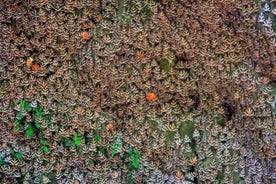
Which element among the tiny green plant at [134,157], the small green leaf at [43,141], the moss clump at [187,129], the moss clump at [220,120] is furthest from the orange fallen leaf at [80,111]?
the moss clump at [220,120]

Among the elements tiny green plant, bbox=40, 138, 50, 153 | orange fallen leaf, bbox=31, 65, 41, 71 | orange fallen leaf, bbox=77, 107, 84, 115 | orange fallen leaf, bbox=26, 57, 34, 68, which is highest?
orange fallen leaf, bbox=26, 57, 34, 68

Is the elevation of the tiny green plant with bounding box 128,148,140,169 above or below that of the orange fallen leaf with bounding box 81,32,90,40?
below

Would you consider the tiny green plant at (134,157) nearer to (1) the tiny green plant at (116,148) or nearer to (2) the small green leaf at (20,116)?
(1) the tiny green plant at (116,148)

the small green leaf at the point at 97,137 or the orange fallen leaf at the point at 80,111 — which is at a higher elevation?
the orange fallen leaf at the point at 80,111

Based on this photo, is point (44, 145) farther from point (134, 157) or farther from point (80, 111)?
point (134, 157)

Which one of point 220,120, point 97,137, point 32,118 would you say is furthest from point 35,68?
point 220,120

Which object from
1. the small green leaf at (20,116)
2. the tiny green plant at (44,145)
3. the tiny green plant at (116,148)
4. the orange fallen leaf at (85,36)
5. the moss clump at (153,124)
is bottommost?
the tiny green plant at (44,145)

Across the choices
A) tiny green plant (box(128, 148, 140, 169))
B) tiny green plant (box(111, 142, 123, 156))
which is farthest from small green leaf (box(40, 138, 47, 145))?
tiny green plant (box(128, 148, 140, 169))

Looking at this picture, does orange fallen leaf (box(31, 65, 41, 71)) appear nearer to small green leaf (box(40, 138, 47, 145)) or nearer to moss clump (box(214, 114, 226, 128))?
small green leaf (box(40, 138, 47, 145))
